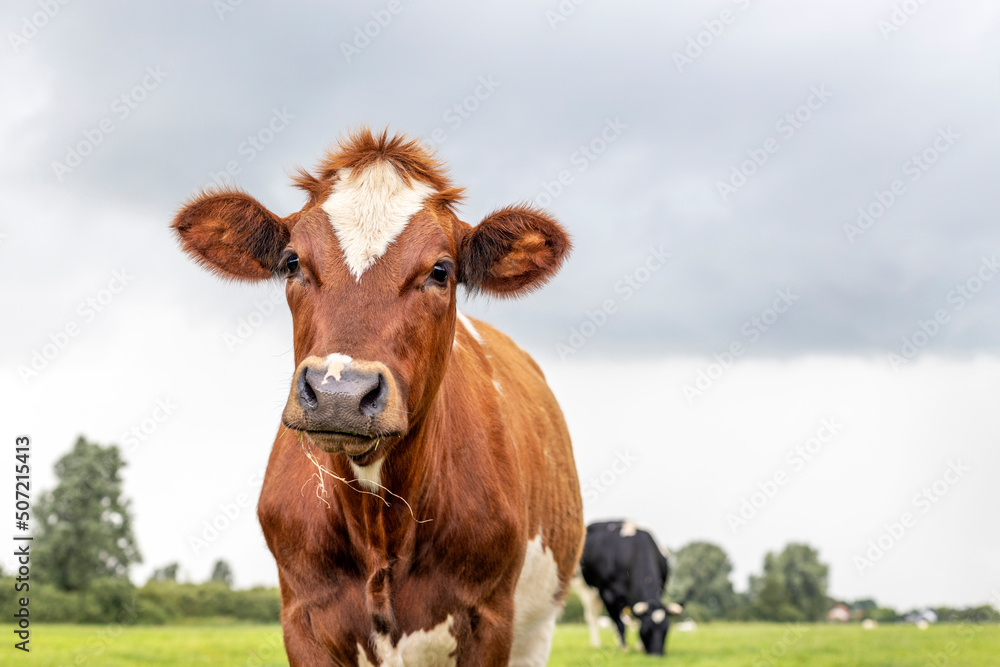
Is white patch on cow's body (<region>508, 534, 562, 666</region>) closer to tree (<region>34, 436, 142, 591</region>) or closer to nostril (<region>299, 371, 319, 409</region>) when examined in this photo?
nostril (<region>299, 371, 319, 409</region>)

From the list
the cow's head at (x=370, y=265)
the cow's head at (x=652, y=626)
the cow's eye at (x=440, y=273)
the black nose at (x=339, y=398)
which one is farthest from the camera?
the cow's head at (x=652, y=626)

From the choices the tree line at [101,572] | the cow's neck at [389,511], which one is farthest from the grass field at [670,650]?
the cow's neck at [389,511]

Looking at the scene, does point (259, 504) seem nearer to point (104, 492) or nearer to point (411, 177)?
point (411, 177)

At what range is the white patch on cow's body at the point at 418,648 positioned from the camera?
492 centimetres

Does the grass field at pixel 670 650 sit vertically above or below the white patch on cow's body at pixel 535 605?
below

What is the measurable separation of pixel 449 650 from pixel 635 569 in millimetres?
17827

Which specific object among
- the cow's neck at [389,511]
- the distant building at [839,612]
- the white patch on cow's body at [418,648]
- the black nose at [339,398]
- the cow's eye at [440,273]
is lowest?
the distant building at [839,612]

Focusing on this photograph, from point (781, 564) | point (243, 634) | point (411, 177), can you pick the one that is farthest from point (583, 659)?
point (781, 564)

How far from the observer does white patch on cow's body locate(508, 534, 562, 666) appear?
248 inches

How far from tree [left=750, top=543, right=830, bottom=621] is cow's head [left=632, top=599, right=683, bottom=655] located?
3130cm

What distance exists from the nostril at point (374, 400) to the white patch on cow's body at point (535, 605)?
2353 mm

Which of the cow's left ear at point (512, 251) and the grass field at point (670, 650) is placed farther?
the grass field at point (670, 650)

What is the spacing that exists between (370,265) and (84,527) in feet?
91.6

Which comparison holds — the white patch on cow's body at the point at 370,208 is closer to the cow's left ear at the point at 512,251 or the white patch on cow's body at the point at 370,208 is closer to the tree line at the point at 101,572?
the cow's left ear at the point at 512,251
